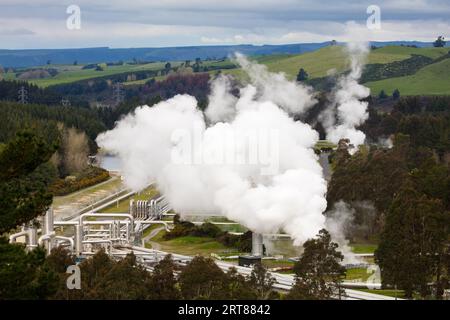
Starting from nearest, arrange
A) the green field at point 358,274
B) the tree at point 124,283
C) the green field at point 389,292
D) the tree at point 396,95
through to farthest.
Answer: the tree at point 124,283 → the green field at point 389,292 → the green field at point 358,274 → the tree at point 396,95

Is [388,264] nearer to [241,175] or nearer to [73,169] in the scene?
[241,175]

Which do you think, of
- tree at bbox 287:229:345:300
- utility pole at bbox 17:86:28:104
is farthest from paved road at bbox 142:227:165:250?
utility pole at bbox 17:86:28:104

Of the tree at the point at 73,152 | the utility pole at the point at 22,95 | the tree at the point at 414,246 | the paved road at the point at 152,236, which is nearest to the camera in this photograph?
the tree at the point at 414,246

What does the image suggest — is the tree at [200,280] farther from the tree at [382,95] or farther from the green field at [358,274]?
the tree at [382,95]

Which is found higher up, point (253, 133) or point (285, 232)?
point (253, 133)

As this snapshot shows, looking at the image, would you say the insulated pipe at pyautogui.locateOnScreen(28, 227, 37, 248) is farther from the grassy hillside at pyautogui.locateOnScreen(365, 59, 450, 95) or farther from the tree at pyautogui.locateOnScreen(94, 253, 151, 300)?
the grassy hillside at pyautogui.locateOnScreen(365, 59, 450, 95)

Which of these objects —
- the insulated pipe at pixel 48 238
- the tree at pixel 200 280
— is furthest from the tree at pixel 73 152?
the tree at pixel 200 280

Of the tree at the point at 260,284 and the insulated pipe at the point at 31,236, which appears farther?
the insulated pipe at the point at 31,236
